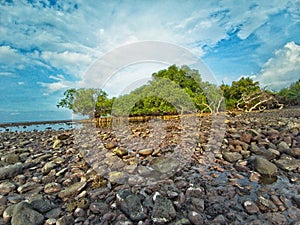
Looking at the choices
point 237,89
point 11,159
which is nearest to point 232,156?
point 11,159

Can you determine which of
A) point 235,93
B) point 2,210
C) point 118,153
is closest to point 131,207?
point 2,210

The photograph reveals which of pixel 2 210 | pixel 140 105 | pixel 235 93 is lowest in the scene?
pixel 2 210

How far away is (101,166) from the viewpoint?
177 inches

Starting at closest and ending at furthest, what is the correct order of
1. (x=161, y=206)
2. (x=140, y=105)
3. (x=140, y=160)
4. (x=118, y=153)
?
(x=161, y=206)
(x=140, y=160)
(x=118, y=153)
(x=140, y=105)

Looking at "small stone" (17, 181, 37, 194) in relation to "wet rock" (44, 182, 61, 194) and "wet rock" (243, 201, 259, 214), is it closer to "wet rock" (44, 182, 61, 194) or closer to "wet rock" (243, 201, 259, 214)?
"wet rock" (44, 182, 61, 194)

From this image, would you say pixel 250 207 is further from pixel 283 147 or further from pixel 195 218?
pixel 283 147

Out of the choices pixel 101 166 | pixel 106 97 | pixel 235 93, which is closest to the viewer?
pixel 101 166

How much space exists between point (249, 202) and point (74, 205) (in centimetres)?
279

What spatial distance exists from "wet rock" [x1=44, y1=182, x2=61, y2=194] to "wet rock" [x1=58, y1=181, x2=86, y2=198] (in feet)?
0.57

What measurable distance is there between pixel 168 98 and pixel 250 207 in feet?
65.5

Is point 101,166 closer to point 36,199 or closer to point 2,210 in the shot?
point 36,199

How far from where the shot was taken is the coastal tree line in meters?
23.2

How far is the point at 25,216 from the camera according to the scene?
2.42 m

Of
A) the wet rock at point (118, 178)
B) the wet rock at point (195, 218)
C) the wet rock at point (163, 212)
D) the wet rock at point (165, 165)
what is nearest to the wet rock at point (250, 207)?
the wet rock at point (195, 218)
